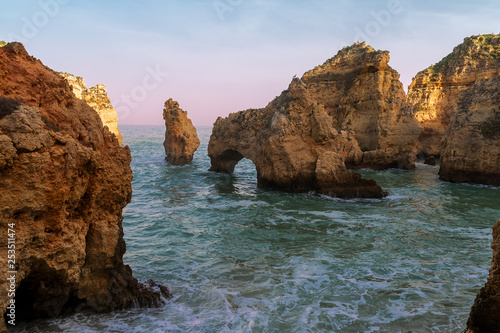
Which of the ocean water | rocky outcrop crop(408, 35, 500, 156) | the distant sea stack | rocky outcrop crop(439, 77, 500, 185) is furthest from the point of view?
rocky outcrop crop(408, 35, 500, 156)

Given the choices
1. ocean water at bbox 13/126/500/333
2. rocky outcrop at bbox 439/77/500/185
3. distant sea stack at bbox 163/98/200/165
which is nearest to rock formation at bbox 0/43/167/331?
ocean water at bbox 13/126/500/333

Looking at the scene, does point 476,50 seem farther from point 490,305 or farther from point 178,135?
point 490,305

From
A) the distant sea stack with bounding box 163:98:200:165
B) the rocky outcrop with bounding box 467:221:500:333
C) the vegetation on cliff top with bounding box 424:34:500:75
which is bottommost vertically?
the rocky outcrop with bounding box 467:221:500:333

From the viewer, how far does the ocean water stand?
20.8ft

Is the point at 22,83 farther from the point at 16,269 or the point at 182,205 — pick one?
the point at 182,205

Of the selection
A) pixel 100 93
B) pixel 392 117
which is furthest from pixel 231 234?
pixel 100 93

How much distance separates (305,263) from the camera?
9227 mm

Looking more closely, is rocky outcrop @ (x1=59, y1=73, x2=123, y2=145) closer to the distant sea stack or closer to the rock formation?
the distant sea stack

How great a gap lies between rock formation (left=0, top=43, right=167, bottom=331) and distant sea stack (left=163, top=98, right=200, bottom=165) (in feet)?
106

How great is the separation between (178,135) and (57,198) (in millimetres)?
34821

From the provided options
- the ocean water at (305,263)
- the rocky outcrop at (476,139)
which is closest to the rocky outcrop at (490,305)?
the ocean water at (305,263)

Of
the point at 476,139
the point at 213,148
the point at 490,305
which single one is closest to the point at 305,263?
the point at 490,305

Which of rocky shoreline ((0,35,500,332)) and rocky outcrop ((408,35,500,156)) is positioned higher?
rocky outcrop ((408,35,500,156))

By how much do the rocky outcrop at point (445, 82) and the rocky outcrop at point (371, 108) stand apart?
484 inches
